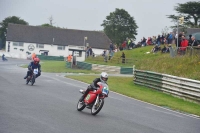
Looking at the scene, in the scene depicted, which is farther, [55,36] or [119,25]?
[119,25]

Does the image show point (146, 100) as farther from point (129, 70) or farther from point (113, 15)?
point (113, 15)

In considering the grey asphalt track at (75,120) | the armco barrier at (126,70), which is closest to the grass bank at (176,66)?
the grey asphalt track at (75,120)

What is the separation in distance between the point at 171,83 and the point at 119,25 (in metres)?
102

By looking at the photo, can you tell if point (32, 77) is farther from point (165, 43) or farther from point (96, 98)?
point (165, 43)

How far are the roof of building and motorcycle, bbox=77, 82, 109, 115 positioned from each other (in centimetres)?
9415

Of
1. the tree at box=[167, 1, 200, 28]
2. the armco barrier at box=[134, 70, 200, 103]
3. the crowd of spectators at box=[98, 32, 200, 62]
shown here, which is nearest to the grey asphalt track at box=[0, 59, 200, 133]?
the armco barrier at box=[134, 70, 200, 103]

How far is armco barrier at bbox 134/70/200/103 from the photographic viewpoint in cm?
2341

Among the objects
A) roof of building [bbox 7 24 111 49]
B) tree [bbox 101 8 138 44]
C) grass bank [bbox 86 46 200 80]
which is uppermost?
tree [bbox 101 8 138 44]

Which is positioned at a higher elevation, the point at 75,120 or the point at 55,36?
the point at 55,36

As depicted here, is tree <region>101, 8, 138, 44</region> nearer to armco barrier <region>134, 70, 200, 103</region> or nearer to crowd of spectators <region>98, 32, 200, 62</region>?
crowd of spectators <region>98, 32, 200, 62</region>

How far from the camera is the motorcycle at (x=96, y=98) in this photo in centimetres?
1490

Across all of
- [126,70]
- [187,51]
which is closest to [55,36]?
[126,70]

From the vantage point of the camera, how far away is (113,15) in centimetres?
12631

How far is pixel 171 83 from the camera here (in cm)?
2656
